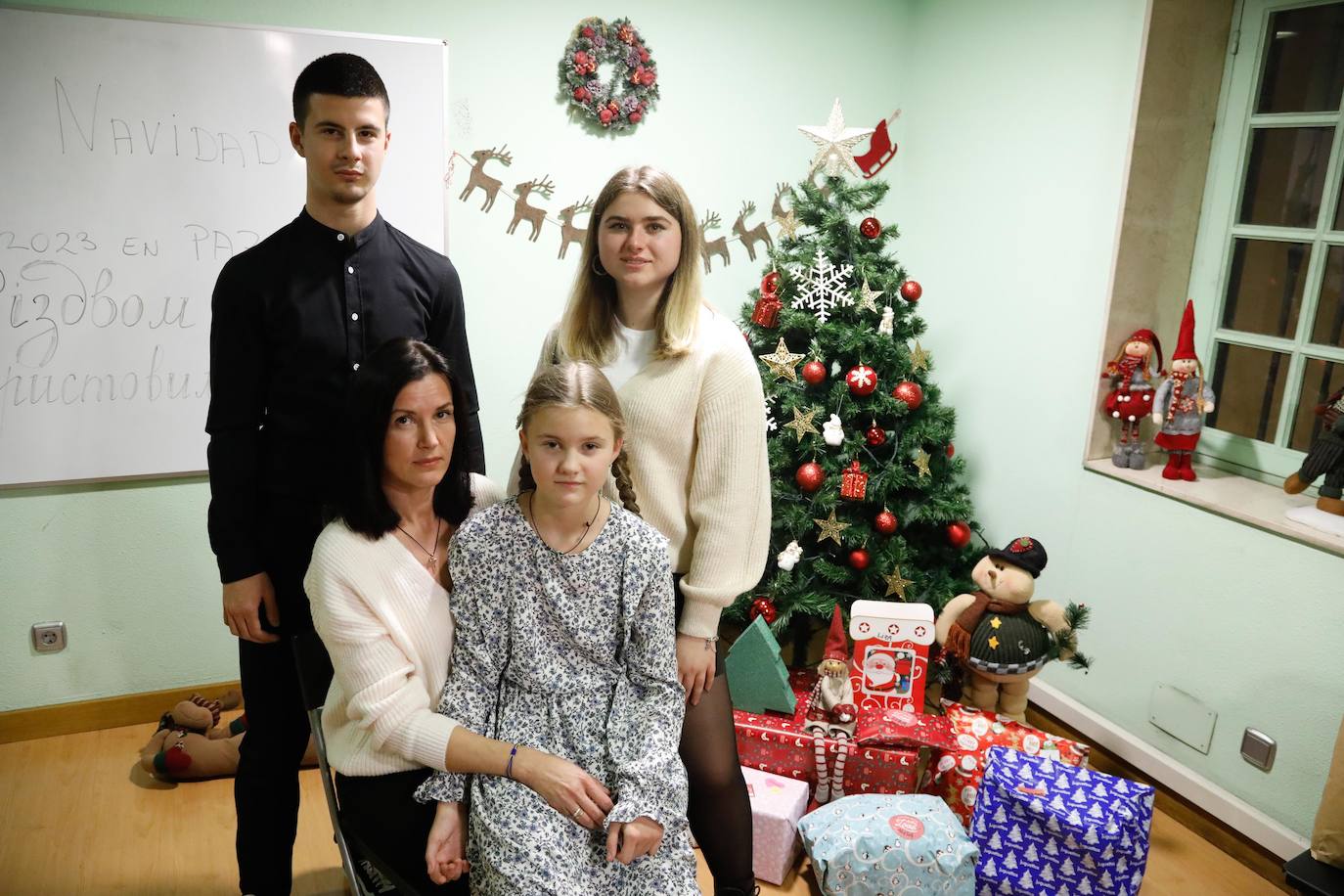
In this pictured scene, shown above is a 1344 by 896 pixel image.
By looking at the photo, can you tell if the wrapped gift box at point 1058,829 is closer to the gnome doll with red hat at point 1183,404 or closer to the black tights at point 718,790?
the black tights at point 718,790

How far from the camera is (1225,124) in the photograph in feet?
8.70

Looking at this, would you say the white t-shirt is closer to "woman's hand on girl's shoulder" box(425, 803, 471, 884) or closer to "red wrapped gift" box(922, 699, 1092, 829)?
"woman's hand on girl's shoulder" box(425, 803, 471, 884)

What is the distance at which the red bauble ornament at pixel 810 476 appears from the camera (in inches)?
108

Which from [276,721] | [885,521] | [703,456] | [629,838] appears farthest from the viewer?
[885,521]

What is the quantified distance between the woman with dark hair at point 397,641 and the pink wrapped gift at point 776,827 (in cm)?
90

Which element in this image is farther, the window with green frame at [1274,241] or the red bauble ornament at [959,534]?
the red bauble ornament at [959,534]

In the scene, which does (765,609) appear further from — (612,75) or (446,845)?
(612,75)

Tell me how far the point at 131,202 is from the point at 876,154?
2231 millimetres

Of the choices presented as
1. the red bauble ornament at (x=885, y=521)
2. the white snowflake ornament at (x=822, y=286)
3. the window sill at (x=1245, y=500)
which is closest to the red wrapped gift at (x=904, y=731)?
the red bauble ornament at (x=885, y=521)

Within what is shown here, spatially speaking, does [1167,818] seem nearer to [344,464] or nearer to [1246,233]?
[1246,233]

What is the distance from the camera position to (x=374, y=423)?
1486 mm

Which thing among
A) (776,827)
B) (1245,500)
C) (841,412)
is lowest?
(776,827)

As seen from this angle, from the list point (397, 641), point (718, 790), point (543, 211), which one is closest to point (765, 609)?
point (718, 790)

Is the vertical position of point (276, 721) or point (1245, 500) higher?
point (1245, 500)
